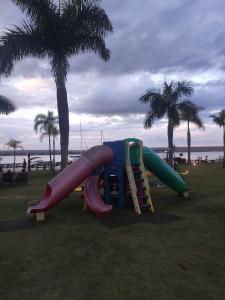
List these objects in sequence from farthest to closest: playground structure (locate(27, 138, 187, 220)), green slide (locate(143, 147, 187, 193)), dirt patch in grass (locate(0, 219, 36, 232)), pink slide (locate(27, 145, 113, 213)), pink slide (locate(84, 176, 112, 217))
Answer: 1. green slide (locate(143, 147, 187, 193))
2. pink slide (locate(84, 176, 112, 217))
3. playground structure (locate(27, 138, 187, 220))
4. pink slide (locate(27, 145, 113, 213))
5. dirt patch in grass (locate(0, 219, 36, 232))

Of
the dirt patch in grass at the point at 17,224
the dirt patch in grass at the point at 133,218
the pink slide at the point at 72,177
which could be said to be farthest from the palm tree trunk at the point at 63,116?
the dirt patch in grass at the point at 17,224

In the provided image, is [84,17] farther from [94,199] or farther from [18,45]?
[94,199]

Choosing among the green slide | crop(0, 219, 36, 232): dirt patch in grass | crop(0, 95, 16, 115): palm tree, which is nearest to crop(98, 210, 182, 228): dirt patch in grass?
crop(0, 219, 36, 232): dirt patch in grass

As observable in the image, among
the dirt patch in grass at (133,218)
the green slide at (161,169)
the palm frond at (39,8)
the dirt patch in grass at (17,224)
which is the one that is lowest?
the dirt patch in grass at (17,224)

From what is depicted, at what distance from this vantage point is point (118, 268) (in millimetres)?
5930

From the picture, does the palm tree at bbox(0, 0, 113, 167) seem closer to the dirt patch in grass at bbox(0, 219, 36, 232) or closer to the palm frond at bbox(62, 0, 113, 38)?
the palm frond at bbox(62, 0, 113, 38)

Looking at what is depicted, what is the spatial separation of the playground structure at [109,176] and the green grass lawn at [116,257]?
0.56m

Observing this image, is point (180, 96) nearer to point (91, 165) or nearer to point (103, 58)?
point (103, 58)

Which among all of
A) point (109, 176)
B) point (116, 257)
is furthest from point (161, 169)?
point (116, 257)

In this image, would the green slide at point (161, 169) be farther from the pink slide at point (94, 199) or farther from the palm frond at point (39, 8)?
the palm frond at point (39, 8)

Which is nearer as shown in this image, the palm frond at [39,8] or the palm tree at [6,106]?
the palm frond at [39,8]

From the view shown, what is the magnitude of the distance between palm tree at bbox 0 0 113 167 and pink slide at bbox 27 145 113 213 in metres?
6.88

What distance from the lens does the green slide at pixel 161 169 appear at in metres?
13.2

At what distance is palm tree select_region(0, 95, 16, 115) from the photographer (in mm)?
28297
